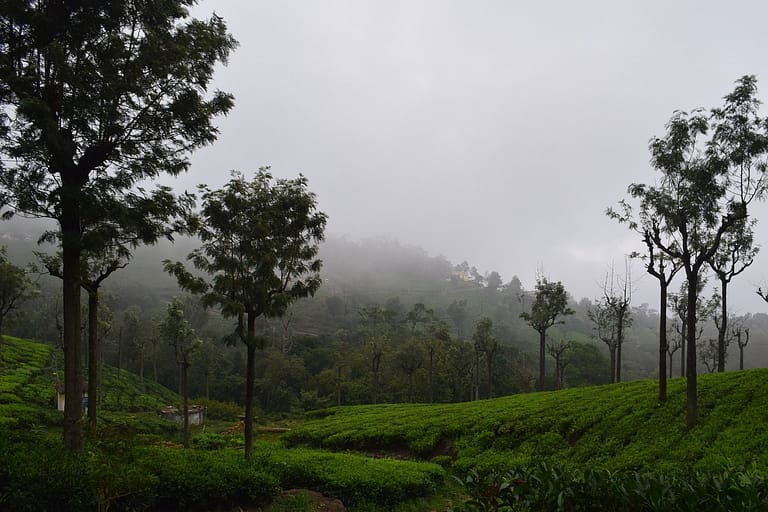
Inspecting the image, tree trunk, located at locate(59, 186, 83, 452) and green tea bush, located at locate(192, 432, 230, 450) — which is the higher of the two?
tree trunk, located at locate(59, 186, 83, 452)

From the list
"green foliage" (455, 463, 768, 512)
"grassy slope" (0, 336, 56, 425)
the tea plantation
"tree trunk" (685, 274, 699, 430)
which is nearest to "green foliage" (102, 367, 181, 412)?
"grassy slope" (0, 336, 56, 425)

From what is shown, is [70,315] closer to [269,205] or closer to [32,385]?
[269,205]

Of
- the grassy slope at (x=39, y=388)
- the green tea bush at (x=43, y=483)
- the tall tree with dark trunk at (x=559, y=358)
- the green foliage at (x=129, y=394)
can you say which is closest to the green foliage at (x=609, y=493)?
the green tea bush at (x=43, y=483)

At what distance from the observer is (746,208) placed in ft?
52.3

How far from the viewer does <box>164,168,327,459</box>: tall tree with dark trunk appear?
14.1 m

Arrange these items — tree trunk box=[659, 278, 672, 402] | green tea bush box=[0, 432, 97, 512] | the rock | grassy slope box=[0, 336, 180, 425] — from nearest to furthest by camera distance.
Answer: green tea bush box=[0, 432, 97, 512] < the rock < tree trunk box=[659, 278, 672, 402] < grassy slope box=[0, 336, 180, 425]

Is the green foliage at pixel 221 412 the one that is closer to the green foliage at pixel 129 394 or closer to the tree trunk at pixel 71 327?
the green foliage at pixel 129 394

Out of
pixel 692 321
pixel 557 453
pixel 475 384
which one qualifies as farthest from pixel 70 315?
pixel 475 384

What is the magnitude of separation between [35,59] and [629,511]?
13.2 m

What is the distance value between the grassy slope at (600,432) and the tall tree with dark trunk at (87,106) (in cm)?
1355

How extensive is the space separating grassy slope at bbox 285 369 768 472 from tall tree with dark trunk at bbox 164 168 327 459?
9.30m

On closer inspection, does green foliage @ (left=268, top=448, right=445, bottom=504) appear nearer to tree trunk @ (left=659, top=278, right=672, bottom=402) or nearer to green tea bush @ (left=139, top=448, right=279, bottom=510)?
green tea bush @ (left=139, top=448, right=279, bottom=510)

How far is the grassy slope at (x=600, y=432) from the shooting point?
42.2ft

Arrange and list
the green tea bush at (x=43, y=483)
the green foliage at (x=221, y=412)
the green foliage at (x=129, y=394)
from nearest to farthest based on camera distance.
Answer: the green tea bush at (x=43, y=483), the green foliage at (x=129, y=394), the green foliage at (x=221, y=412)
